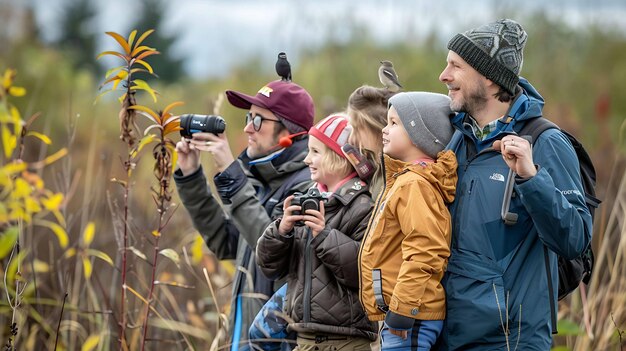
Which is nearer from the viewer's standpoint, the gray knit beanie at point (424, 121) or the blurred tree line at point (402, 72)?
the gray knit beanie at point (424, 121)

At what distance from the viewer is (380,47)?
11.8m

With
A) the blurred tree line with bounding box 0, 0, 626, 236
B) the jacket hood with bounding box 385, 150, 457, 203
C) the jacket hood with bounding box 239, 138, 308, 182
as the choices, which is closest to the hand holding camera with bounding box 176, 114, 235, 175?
the jacket hood with bounding box 239, 138, 308, 182

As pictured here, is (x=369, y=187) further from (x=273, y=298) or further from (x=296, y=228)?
(x=273, y=298)

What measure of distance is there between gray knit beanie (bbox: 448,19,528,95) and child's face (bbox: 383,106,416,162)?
0.94 feet

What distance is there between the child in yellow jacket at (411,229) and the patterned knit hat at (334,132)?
36 cm

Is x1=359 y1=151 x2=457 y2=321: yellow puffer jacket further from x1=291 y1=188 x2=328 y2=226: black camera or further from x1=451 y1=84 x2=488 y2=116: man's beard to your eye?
x1=291 y1=188 x2=328 y2=226: black camera

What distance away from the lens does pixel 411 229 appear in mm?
2650

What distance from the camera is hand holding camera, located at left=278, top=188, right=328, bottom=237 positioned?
9.94ft

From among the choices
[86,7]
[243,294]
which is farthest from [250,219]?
[86,7]

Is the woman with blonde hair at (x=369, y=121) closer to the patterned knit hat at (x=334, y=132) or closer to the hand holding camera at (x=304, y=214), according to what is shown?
the patterned knit hat at (x=334, y=132)

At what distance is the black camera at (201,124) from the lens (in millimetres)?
3594

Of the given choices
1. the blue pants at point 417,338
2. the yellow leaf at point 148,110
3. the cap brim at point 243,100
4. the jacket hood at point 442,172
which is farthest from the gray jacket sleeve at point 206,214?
the blue pants at point 417,338

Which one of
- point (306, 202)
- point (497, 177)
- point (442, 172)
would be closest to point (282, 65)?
point (306, 202)

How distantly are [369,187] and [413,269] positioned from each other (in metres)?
0.69
